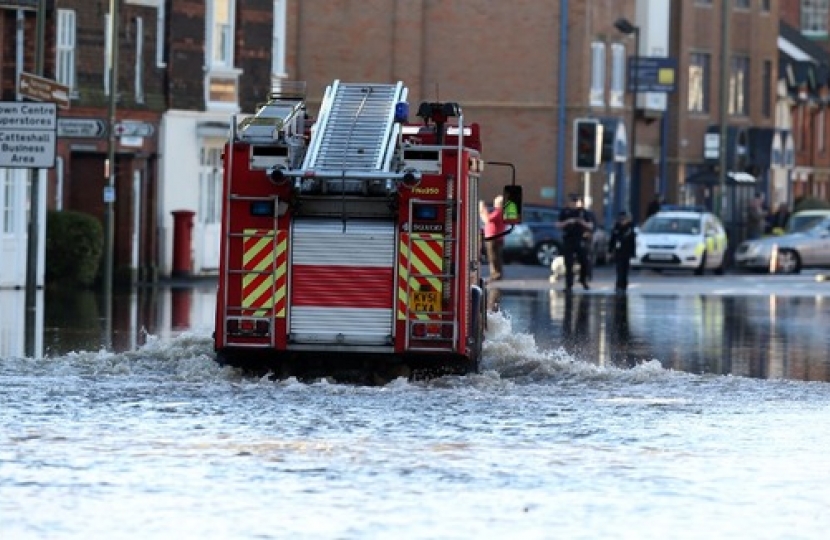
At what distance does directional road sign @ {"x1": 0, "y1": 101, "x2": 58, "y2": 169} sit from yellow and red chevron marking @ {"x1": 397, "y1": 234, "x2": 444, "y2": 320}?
13.0 m

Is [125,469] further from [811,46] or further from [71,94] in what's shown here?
[811,46]

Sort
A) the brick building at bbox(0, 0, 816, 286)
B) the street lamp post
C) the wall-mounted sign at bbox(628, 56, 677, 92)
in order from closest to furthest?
the brick building at bbox(0, 0, 816, 286)
the street lamp post
the wall-mounted sign at bbox(628, 56, 677, 92)

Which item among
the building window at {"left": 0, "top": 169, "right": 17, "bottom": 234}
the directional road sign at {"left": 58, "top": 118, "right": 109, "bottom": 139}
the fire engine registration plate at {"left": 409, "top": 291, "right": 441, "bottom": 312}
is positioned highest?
the directional road sign at {"left": 58, "top": 118, "right": 109, "bottom": 139}

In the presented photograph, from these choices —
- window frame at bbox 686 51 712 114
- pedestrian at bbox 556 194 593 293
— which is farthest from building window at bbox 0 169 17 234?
window frame at bbox 686 51 712 114

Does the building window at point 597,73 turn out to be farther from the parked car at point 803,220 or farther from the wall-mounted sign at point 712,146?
the parked car at point 803,220

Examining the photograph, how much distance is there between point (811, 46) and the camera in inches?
4060

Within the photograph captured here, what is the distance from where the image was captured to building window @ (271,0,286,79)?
185ft

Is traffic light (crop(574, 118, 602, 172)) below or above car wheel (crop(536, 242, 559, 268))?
above

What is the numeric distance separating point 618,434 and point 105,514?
19.0 ft

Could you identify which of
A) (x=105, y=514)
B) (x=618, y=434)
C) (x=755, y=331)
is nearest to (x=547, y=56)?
(x=755, y=331)

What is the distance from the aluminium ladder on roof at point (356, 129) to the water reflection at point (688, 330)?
4.47 meters

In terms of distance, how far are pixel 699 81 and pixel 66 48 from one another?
3799cm

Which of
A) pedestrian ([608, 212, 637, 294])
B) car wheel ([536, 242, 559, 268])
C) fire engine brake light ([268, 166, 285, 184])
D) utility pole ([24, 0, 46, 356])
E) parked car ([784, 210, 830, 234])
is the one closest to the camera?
fire engine brake light ([268, 166, 285, 184])

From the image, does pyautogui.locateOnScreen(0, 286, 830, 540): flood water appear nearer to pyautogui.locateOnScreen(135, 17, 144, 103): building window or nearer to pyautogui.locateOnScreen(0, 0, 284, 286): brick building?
pyautogui.locateOnScreen(0, 0, 284, 286): brick building
